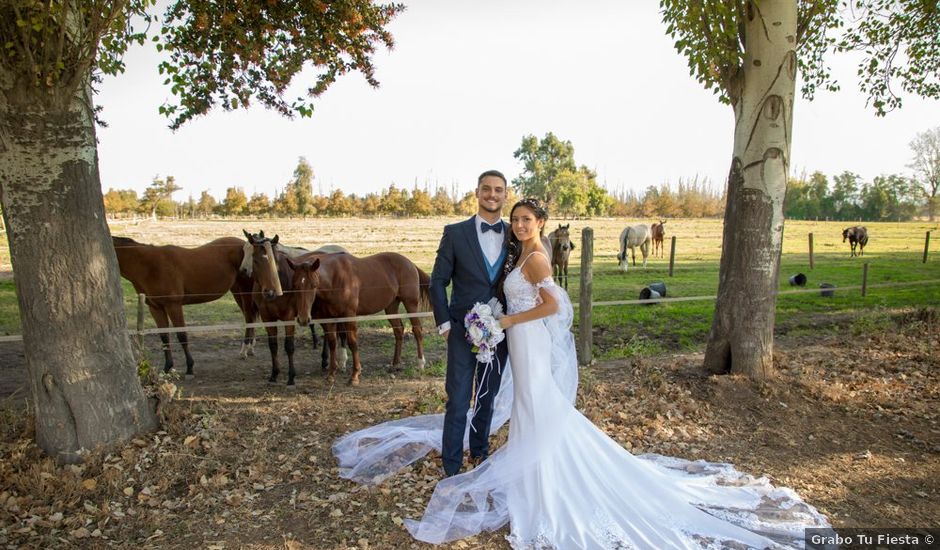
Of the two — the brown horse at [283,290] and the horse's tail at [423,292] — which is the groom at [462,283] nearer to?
the brown horse at [283,290]

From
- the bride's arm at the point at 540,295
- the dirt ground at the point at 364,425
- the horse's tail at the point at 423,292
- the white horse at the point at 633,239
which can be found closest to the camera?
the dirt ground at the point at 364,425

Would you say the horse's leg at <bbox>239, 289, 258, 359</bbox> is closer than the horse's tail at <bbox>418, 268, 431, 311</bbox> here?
Yes

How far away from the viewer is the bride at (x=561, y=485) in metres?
3.35

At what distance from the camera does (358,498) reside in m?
3.98

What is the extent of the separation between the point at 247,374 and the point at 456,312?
5.13 meters

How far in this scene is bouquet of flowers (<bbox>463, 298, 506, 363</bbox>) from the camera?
149 inches

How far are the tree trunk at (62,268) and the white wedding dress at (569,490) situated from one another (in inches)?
83.5

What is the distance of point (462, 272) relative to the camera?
13.3 ft

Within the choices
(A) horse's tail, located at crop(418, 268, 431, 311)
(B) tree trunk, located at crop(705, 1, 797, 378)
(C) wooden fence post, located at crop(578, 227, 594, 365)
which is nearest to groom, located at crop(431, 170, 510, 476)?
(B) tree trunk, located at crop(705, 1, 797, 378)

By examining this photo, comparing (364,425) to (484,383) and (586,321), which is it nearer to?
(484,383)

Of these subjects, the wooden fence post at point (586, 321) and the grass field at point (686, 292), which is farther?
the grass field at point (686, 292)

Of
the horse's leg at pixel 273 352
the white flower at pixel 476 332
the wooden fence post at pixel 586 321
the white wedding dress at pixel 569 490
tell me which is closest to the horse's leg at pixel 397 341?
the horse's leg at pixel 273 352

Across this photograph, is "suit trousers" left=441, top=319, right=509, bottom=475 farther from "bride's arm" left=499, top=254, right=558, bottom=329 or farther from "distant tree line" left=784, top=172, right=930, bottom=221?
"distant tree line" left=784, top=172, right=930, bottom=221

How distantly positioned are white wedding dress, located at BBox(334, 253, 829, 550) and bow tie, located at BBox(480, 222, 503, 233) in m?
0.41
